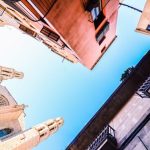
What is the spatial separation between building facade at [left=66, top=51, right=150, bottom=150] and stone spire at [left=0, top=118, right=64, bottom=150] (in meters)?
21.1

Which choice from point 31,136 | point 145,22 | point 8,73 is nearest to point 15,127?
point 31,136

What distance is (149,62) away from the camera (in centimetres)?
891

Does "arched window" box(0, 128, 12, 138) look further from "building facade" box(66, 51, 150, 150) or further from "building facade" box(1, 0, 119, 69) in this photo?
"building facade" box(66, 51, 150, 150)

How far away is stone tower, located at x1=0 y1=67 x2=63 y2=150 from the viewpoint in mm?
32156

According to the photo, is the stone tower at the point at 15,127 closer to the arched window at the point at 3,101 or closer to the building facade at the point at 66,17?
the arched window at the point at 3,101

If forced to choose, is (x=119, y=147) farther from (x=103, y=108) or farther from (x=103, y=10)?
(x=103, y=10)

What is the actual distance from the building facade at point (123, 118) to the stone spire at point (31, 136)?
21.1 metres

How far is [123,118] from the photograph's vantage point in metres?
9.63

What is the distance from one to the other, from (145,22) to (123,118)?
651 centimetres

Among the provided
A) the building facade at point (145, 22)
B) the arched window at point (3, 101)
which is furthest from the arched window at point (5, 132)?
the building facade at point (145, 22)

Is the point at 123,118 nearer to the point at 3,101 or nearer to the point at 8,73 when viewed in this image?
the point at 3,101

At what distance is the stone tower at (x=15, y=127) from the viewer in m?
32.2

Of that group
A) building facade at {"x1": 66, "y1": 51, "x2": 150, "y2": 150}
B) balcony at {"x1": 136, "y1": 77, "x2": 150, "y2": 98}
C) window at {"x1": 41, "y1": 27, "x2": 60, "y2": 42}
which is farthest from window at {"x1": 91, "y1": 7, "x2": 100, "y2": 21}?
balcony at {"x1": 136, "y1": 77, "x2": 150, "y2": 98}

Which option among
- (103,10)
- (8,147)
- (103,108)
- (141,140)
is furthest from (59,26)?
(8,147)
